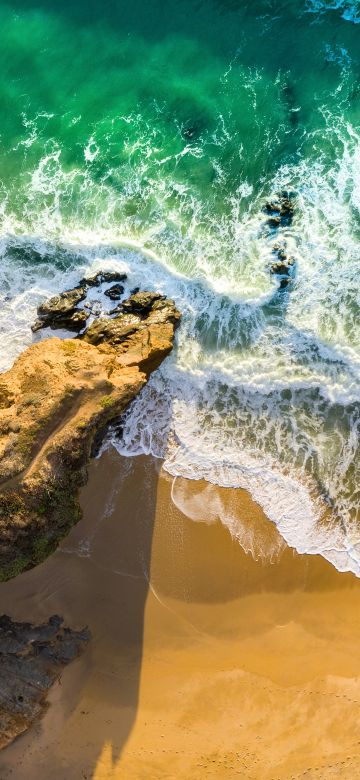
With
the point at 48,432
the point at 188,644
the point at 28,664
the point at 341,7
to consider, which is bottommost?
the point at 28,664

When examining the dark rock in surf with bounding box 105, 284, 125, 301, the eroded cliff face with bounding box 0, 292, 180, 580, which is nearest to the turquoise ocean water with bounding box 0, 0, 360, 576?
the dark rock in surf with bounding box 105, 284, 125, 301

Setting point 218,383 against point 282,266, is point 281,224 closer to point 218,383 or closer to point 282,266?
point 282,266

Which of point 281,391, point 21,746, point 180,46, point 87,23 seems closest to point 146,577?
point 21,746

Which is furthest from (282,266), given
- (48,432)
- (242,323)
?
(48,432)

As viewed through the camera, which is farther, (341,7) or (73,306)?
(341,7)

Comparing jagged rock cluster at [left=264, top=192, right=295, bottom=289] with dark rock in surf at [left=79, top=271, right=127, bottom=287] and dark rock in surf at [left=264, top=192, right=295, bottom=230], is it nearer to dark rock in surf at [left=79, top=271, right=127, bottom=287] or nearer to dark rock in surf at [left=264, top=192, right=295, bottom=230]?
dark rock in surf at [left=264, top=192, right=295, bottom=230]

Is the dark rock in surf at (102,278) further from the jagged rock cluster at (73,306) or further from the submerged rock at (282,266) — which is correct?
the submerged rock at (282,266)
